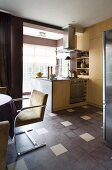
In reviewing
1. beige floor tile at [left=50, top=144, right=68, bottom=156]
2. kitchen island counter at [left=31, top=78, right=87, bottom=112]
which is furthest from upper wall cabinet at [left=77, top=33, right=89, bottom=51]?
beige floor tile at [left=50, top=144, right=68, bottom=156]

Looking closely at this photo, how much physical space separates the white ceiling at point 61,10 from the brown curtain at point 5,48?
0.93 ft

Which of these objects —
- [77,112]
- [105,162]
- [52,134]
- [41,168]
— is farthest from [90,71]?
[41,168]

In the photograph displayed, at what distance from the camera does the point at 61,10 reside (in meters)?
3.51

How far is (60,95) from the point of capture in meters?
4.04

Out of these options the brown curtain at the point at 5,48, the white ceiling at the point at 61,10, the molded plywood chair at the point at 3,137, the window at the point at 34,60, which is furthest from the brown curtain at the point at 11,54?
the molded plywood chair at the point at 3,137

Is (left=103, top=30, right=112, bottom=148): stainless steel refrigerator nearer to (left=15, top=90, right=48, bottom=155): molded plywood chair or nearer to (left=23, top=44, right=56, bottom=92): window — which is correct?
(left=15, top=90, right=48, bottom=155): molded plywood chair

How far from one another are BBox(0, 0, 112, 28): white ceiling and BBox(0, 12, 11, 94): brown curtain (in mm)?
284

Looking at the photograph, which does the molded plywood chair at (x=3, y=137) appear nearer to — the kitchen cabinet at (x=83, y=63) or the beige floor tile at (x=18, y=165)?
the beige floor tile at (x=18, y=165)

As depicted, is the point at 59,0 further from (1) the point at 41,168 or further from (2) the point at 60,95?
(1) the point at 41,168

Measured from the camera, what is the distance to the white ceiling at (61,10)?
3.12 metres

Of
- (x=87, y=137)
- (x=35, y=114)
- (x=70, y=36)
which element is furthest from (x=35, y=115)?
(x=70, y=36)

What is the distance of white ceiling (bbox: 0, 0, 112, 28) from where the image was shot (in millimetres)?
3119

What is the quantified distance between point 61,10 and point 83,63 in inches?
87.6

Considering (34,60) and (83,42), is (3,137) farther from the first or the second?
(34,60)
